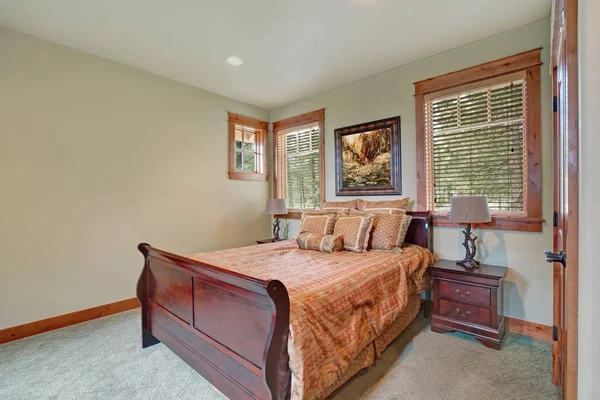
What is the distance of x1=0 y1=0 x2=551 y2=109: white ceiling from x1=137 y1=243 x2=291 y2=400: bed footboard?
6.64ft

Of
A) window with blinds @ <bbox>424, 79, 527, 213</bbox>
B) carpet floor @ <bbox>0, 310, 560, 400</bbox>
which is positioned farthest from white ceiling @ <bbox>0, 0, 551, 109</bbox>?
carpet floor @ <bbox>0, 310, 560, 400</bbox>

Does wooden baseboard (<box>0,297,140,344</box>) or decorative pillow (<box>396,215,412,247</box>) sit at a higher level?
decorative pillow (<box>396,215,412,247</box>)

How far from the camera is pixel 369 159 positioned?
11.8 feet

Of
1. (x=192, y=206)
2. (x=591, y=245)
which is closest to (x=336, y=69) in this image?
(x=192, y=206)

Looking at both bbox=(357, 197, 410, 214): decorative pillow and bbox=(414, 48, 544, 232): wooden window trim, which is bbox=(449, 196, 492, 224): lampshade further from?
bbox=(357, 197, 410, 214): decorative pillow

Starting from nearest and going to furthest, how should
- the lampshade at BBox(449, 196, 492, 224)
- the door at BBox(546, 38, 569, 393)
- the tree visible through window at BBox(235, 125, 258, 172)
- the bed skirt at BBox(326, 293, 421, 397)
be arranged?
the door at BBox(546, 38, 569, 393), the bed skirt at BBox(326, 293, 421, 397), the lampshade at BBox(449, 196, 492, 224), the tree visible through window at BBox(235, 125, 258, 172)

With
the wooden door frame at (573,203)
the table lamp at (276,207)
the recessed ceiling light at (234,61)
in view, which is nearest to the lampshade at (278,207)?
the table lamp at (276,207)

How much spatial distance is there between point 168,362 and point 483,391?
2235mm

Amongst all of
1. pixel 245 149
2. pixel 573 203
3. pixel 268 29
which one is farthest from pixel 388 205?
pixel 245 149

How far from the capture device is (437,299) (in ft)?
8.51

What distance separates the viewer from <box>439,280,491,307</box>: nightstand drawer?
2.35m

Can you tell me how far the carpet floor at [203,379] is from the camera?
1.81 m

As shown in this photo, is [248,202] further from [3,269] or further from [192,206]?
[3,269]

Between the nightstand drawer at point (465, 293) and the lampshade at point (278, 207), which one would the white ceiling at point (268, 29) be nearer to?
the lampshade at point (278, 207)
